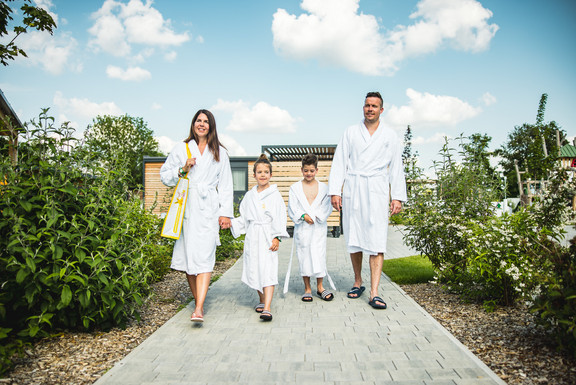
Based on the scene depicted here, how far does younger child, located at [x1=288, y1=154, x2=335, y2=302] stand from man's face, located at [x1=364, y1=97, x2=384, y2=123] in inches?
32.9

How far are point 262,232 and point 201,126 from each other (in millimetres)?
1378

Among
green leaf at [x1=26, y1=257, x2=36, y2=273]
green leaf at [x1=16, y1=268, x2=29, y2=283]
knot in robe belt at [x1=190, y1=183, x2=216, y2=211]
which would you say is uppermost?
knot in robe belt at [x1=190, y1=183, x2=216, y2=211]

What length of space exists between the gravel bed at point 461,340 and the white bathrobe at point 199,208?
2.50 ft

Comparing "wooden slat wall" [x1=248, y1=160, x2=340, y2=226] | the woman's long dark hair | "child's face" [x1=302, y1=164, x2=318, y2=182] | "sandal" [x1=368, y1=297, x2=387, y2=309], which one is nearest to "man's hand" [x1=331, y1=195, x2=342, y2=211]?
"child's face" [x1=302, y1=164, x2=318, y2=182]

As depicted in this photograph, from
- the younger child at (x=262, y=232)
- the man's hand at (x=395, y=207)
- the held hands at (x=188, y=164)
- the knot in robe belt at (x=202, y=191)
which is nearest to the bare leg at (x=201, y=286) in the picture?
the younger child at (x=262, y=232)

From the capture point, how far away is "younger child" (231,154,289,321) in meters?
4.52

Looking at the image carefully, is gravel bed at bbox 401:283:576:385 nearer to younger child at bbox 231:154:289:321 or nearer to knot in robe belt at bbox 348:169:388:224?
knot in robe belt at bbox 348:169:388:224

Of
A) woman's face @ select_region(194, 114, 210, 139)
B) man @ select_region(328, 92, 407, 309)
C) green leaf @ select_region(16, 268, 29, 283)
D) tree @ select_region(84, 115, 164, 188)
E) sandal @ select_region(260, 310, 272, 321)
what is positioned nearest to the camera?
green leaf @ select_region(16, 268, 29, 283)

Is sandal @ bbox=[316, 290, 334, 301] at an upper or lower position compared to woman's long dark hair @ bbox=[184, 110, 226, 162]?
lower

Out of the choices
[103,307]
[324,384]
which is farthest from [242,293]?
[324,384]

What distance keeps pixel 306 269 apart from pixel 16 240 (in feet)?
10.3

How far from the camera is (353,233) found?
4.95m

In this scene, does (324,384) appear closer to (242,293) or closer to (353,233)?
(353,233)

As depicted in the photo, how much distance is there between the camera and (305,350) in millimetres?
3330
